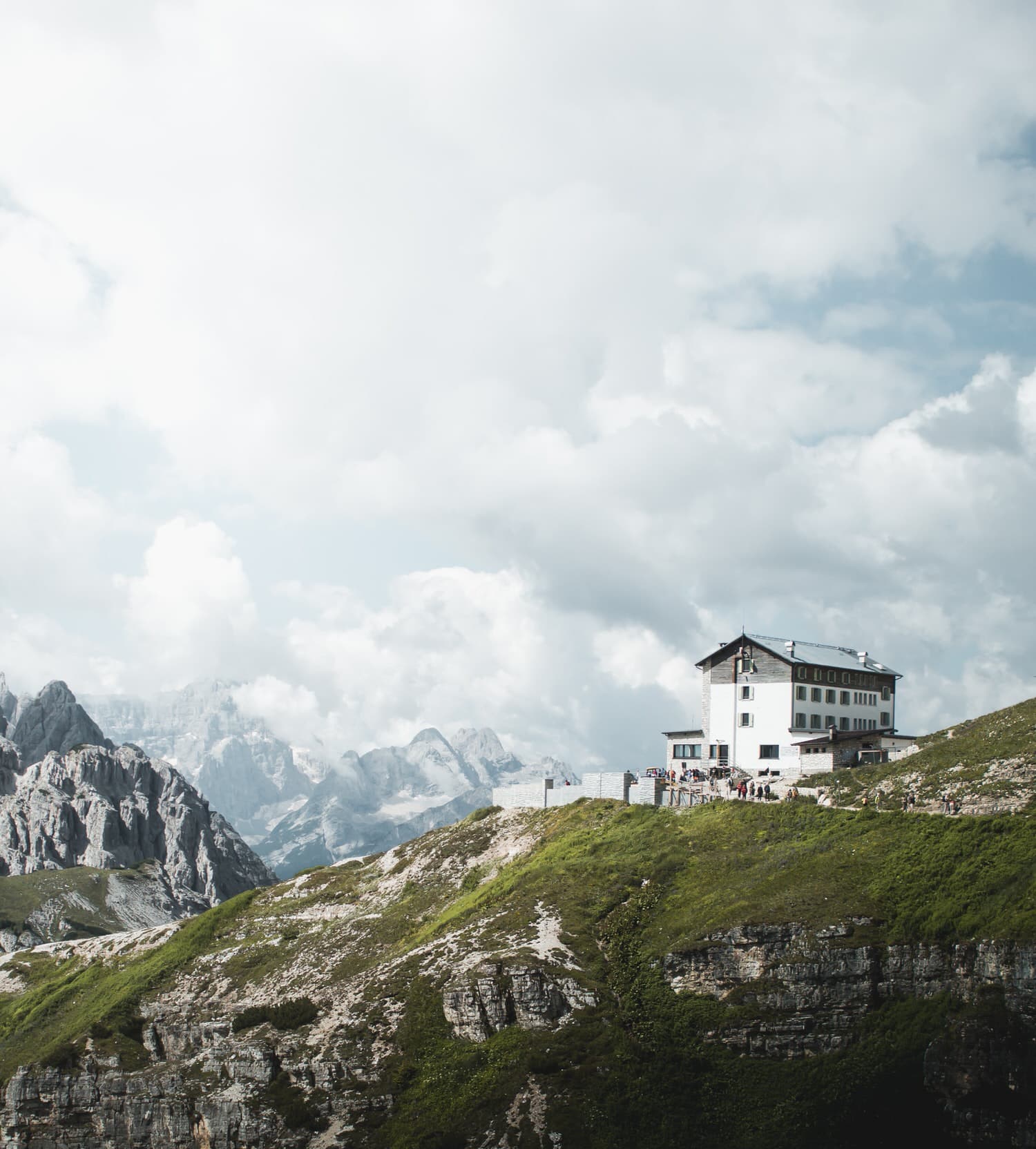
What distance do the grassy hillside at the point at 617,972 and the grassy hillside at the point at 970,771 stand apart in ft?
12.4

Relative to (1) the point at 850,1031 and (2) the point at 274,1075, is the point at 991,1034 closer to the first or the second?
(1) the point at 850,1031

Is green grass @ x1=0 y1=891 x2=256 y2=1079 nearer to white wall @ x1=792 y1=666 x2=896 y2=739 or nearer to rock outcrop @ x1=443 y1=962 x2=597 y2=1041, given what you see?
rock outcrop @ x1=443 y1=962 x2=597 y2=1041

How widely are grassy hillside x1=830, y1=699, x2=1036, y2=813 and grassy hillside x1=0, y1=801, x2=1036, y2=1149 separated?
3.77 m

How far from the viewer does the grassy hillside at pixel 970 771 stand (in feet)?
224

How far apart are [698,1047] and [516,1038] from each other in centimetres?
1102

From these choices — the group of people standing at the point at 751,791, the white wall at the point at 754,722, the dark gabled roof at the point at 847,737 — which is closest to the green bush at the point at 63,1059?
the group of people standing at the point at 751,791

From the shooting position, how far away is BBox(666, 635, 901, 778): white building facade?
10238 centimetres

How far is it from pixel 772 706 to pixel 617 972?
44789 millimetres

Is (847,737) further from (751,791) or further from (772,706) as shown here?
(751,791)

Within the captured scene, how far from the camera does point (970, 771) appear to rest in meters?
72.6

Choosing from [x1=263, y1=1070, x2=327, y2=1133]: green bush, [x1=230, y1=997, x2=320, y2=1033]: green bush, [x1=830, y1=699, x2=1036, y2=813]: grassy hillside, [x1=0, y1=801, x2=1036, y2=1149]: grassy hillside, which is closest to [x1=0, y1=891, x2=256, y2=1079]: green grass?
[x1=0, y1=801, x2=1036, y2=1149]: grassy hillside

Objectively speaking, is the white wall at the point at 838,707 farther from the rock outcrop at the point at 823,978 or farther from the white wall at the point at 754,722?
the rock outcrop at the point at 823,978

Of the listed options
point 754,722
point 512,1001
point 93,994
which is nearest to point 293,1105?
point 512,1001

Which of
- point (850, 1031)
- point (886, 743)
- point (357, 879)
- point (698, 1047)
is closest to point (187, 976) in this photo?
point (357, 879)
